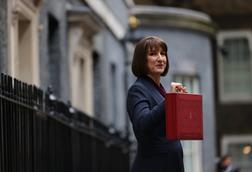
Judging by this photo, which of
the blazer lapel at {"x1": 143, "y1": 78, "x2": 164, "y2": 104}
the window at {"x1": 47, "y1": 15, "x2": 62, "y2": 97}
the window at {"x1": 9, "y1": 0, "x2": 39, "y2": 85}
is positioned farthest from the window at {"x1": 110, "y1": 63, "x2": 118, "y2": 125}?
the blazer lapel at {"x1": 143, "y1": 78, "x2": 164, "y2": 104}

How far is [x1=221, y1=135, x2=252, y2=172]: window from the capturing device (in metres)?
40.5

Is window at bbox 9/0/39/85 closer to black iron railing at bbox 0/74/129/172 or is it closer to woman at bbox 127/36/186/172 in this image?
black iron railing at bbox 0/74/129/172

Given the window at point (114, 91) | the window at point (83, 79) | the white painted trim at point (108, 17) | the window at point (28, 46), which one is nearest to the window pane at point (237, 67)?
the white painted trim at point (108, 17)

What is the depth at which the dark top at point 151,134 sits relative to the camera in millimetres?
6867

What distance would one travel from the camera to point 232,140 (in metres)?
41.1

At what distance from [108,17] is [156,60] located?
17080mm

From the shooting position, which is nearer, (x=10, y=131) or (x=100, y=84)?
(x=10, y=131)

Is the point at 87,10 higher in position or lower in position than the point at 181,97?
higher

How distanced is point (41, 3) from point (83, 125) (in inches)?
68.3

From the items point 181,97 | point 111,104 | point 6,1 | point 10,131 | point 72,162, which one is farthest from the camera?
point 111,104

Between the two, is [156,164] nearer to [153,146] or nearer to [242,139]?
[153,146]

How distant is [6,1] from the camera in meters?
11.8

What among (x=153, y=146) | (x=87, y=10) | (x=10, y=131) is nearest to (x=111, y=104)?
(x=87, y=10)

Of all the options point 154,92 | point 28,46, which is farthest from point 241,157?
point 154,92
